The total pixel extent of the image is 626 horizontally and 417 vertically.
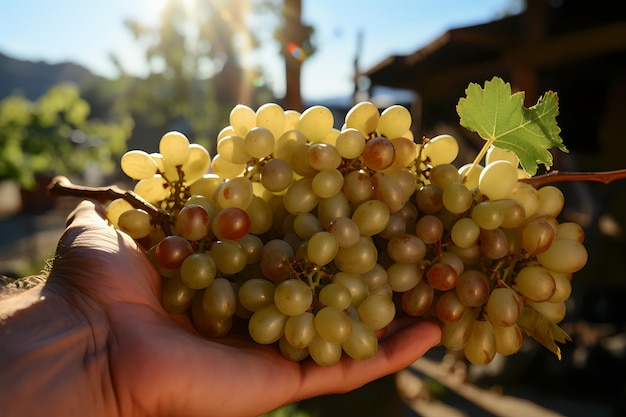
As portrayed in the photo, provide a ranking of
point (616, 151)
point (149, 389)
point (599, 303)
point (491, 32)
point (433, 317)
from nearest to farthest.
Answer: point (149, 389) < point (433, 317) < point (491, 32) < point (599, 303) < point (616, 151)

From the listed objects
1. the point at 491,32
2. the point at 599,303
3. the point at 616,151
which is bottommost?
the point at 599,303

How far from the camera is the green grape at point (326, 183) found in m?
1.05

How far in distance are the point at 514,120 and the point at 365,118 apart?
0.36 m

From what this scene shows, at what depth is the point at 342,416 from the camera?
3617 mm

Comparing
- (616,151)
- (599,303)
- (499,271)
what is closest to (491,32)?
(616,151)

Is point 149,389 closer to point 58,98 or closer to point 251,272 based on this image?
point 251,272

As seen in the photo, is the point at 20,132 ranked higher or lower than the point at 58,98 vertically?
lower

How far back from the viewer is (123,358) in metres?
0.91

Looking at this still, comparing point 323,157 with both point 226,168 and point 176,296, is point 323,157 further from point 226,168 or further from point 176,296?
point 176,296

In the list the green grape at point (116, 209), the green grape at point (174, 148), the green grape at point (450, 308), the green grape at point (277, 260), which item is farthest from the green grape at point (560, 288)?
the green grape at point (116, 209)

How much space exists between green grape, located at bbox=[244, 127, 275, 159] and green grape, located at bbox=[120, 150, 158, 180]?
0.29 metres

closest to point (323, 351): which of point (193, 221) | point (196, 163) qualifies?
point (193, 221)

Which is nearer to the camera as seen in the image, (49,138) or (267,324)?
(267,324)

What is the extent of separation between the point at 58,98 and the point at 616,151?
26.3 ft
